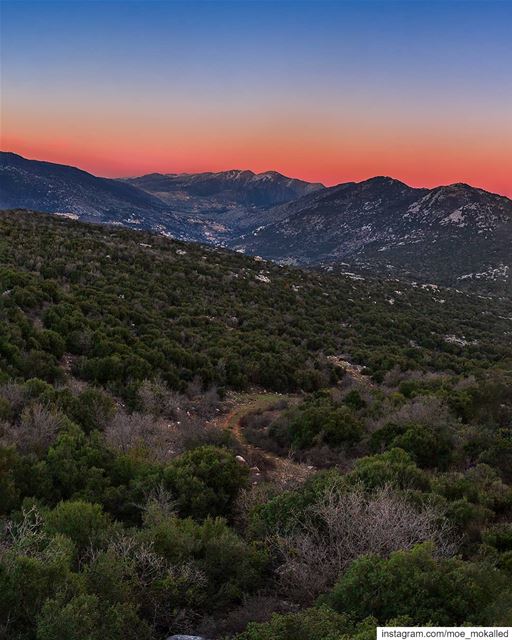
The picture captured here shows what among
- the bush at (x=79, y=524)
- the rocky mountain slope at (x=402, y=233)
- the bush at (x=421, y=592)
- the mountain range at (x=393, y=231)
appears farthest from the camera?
the rocky mountain slope at (x=402, y=233)

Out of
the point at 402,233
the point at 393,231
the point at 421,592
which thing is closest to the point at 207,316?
the point at 421,592

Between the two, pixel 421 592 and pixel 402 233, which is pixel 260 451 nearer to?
pixel 421 592

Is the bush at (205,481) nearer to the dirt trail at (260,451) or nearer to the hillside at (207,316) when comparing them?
the dirt trail at (260,451)

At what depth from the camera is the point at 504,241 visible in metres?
94.1

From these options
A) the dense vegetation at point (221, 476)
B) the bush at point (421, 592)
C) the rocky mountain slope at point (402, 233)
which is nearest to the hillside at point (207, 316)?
the dense vegetation at point (221, 476)

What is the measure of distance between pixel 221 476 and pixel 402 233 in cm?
12298

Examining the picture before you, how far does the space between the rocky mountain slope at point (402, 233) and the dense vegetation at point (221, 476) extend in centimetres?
6126

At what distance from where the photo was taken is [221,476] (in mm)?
8180

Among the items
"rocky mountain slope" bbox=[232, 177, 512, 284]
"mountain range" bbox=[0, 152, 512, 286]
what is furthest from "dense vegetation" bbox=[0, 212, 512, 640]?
"rocky mountain slope" bbox=[232, 177, 512, 284]

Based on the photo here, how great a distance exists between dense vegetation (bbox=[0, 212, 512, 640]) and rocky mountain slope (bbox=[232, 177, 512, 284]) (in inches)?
2412

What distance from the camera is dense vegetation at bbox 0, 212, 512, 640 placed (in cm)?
448

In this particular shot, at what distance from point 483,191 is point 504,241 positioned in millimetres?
47424

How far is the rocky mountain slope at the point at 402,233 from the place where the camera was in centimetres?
8550

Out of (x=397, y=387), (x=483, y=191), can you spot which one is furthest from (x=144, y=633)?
(x=483, y=191)
